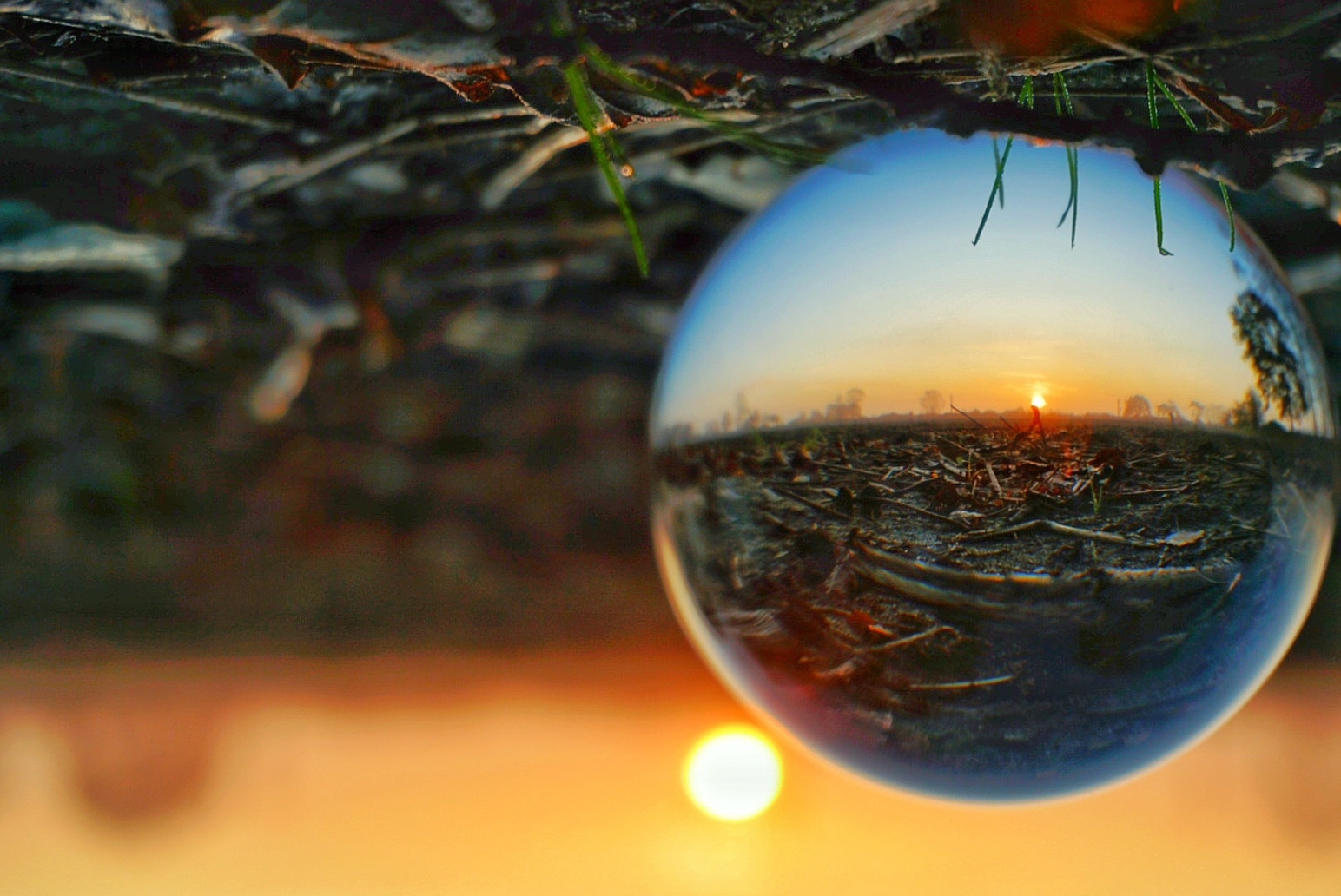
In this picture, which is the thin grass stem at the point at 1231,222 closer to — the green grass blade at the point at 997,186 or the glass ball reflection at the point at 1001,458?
the glass ball reflection at the point at 1001,458

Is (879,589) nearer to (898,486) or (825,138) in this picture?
(898,486)

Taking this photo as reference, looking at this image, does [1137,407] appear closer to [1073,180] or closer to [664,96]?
[1073,180]

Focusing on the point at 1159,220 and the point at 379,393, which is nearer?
the point at 1159,220

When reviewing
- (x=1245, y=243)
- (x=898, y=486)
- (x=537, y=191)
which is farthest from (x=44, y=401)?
(x=1245, y=243)

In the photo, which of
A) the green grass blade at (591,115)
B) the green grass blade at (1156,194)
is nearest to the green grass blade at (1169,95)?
the green grass blade at (1156,194)

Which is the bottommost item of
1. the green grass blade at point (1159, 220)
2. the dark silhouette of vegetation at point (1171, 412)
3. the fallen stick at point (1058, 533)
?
the fallen stick at point (1058, 533)

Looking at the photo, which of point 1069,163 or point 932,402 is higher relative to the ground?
point 1069,163

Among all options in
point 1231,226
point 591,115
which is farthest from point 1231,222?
point 591,115

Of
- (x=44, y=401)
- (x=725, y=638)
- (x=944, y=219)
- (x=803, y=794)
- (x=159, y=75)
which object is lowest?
(x=803, y=794)
